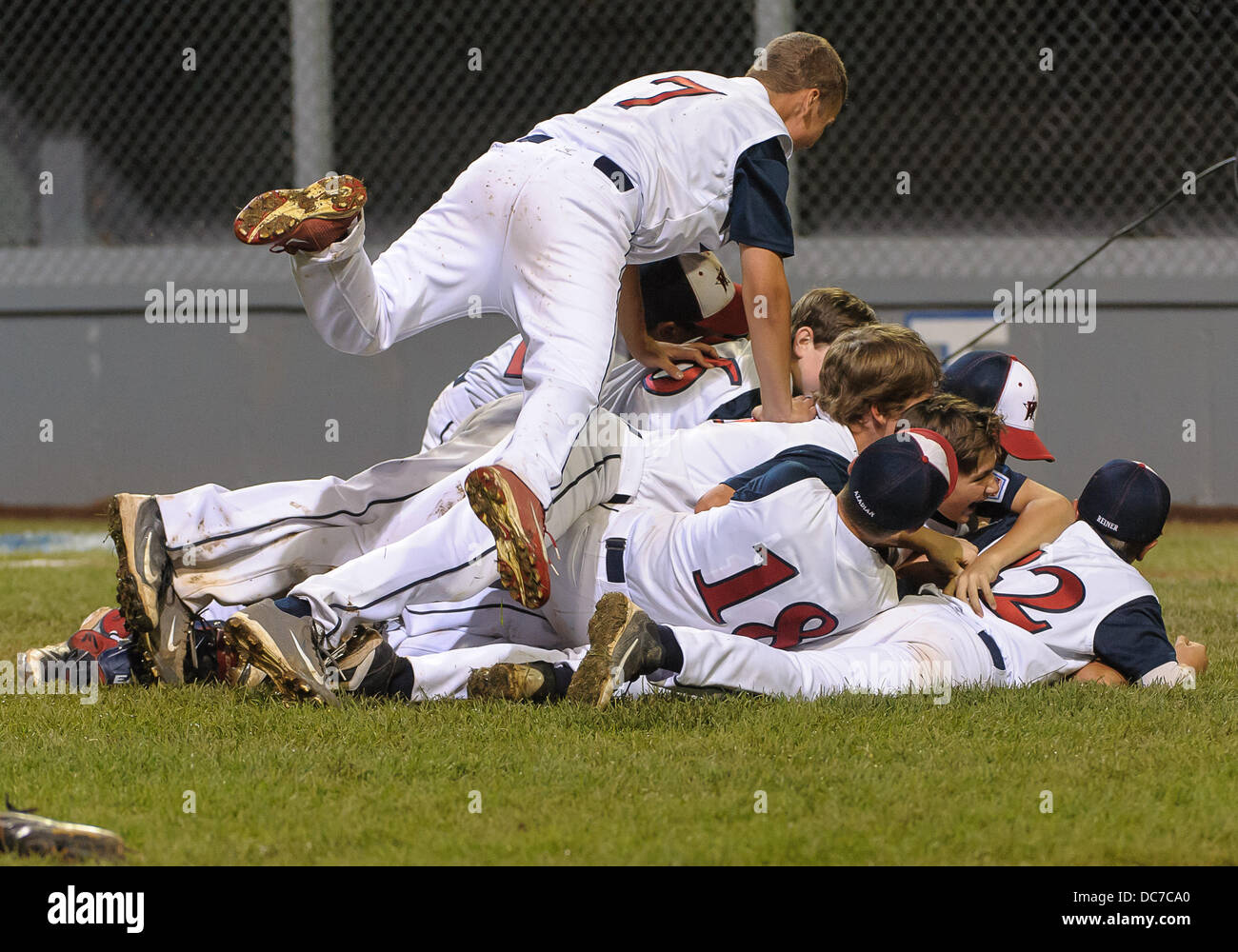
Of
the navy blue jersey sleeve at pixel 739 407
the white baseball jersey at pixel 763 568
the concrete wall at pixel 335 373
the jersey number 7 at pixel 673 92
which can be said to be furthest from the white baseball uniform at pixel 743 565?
the concrete wall at pixel 335 373

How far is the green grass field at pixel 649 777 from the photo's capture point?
2.10 m

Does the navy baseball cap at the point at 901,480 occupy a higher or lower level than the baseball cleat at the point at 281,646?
higher

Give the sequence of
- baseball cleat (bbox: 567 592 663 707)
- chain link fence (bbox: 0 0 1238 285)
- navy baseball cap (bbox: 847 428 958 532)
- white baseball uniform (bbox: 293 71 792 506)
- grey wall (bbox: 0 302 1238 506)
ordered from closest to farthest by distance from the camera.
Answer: baseball cleat (bbox: 567 592 663 707) < navy baseball cap (bbox: 847 428 958 532) < white baseball uniform (bbox: 293 71 792 506) < grey wall (bbox: 0 302 1238 506) < chain link fence (bbox: 0 0 1238 285)

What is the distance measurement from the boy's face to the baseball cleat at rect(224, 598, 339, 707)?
1.50 meters


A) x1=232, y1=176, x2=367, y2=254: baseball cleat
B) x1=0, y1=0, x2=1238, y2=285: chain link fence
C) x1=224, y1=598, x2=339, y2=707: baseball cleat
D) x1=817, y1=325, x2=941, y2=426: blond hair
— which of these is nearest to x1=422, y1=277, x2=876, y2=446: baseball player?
x1=817, y1=325, x2=941, y2=426: blond hair

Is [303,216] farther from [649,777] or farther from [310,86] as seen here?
[310,86]

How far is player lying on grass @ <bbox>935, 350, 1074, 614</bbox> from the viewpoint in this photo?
3.32 m

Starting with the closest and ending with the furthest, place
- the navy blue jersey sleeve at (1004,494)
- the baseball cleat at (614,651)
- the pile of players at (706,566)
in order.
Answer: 1. the baseball cleat at (614,651)
2. the pile of players at (706,566)
3. the navy blue jersey sleeve at (1004,494)

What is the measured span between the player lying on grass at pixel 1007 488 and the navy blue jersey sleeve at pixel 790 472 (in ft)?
1.39

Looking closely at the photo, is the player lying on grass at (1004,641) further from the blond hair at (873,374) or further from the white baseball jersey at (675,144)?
the white baseball jersey at (675,144)

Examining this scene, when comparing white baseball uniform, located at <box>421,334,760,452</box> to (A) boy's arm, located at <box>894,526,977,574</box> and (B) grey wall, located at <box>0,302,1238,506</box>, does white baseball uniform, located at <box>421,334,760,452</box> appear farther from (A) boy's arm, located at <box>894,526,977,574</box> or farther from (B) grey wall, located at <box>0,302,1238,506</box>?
(B) grey wall, located at <box>0,302,1238,506</box>

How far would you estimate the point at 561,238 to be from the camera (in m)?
3.28

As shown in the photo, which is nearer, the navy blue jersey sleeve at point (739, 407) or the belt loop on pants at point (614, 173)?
the belt loop on pants at point (614, 173)

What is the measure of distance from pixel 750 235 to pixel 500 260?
70 centimetres
